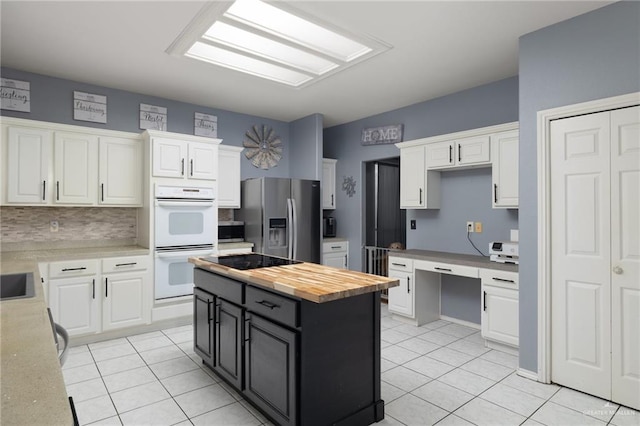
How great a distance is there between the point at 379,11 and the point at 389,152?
266 centimetres

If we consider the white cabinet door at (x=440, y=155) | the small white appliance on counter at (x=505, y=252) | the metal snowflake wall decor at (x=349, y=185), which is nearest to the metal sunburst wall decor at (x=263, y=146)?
the metal snowflake wall decor at (x=349, y=185)

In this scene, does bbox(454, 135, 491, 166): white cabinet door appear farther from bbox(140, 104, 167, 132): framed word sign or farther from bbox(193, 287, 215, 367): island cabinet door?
bbox(140, 104, 167, 132): framed word sign

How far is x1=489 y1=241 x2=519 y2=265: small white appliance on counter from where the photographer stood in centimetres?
343

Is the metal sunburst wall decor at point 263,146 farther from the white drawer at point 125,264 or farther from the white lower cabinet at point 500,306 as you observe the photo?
the white lower cabinet at point 500,306

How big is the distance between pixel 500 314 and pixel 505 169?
4.64ft

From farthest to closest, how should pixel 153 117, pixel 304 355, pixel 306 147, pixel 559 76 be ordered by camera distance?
pixel 306 147
pixel 153 117
pixel 559 76
pixel 304 355

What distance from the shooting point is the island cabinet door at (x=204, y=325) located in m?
2.86

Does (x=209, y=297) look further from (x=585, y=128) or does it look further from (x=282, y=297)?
(x=585, y=128)

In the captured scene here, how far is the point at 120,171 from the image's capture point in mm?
4066

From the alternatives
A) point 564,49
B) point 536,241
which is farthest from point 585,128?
point 536,241

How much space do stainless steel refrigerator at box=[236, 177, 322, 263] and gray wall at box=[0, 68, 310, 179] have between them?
0.72m

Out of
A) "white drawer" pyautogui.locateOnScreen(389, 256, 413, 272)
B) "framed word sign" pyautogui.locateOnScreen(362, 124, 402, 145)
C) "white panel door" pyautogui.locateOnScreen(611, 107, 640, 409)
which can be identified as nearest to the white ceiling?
"framed word sign" pyautogui.locateOnScreen(362, 124, 402, 145)

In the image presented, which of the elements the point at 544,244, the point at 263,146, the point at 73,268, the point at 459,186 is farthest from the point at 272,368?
the point at 263,146

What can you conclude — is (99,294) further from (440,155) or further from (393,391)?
(440,155)
